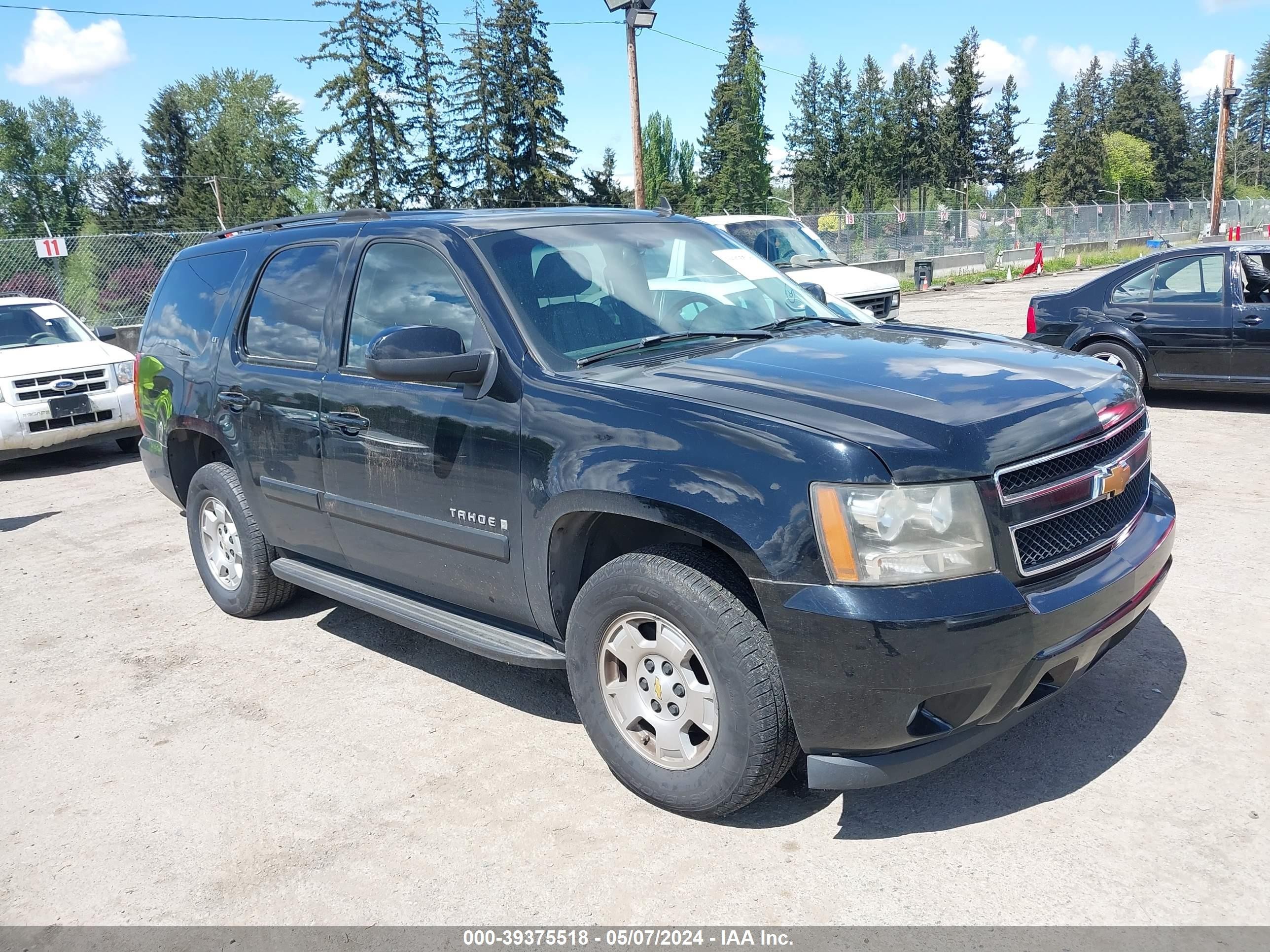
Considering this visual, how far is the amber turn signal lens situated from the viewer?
2.83 meters

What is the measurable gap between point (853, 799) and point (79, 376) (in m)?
9.56

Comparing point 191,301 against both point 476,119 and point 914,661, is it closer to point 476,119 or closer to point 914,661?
point 914,661

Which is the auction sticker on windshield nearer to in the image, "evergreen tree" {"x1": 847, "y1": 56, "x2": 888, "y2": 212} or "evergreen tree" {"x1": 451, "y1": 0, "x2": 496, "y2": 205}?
"evergreen tree" {"x1": 451, "y1": 0, "x2": 496, "y2": 205}

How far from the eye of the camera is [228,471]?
5.39 meters

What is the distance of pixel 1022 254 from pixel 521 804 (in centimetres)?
3918

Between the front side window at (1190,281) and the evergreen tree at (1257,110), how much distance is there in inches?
5641

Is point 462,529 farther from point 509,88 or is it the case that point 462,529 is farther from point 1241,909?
point 509,88

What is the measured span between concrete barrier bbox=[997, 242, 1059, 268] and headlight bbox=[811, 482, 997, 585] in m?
35.2

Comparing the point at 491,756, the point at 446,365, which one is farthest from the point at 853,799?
the point at 446,365

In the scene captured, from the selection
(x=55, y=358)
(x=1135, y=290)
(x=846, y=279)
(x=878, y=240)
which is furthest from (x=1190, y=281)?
(x=878, y=240)

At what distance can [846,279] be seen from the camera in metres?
12.7

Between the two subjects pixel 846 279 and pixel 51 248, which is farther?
pixel 51 248

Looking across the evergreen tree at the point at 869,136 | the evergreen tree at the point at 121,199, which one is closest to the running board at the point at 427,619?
the evergreen tree at the point at 121,199

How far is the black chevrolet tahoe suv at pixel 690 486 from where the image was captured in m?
2.86
